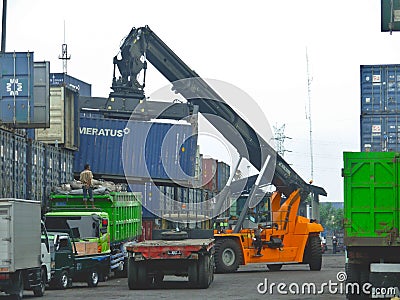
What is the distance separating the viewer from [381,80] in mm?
43531

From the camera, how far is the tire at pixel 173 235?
74.0ft

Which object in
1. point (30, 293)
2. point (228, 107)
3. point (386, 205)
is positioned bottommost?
point (30, 293)

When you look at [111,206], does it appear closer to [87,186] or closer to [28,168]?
[87,186]

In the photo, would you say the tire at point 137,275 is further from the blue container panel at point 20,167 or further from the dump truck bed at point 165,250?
the blue container panel at point 20,167

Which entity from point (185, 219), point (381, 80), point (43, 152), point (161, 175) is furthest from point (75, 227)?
point (381, 80)

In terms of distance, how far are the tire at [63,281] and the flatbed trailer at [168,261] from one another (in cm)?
173

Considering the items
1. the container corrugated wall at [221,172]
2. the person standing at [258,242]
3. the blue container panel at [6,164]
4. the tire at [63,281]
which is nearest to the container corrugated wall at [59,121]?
the blue container panel at [6,164]

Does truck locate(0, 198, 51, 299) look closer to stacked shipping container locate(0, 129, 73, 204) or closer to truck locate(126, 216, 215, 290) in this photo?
truck locate(126, 216, 215, 290)

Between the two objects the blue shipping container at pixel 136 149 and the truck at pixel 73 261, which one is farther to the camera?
the blue shipping container at pixel 136 149

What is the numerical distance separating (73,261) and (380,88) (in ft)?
81.2

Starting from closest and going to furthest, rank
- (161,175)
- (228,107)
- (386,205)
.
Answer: (386,205), (228,107), (161,175)

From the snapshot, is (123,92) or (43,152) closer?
(43,152)

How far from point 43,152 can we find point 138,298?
11256 mm

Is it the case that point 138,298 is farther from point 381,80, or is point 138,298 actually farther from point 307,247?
point 381,80
